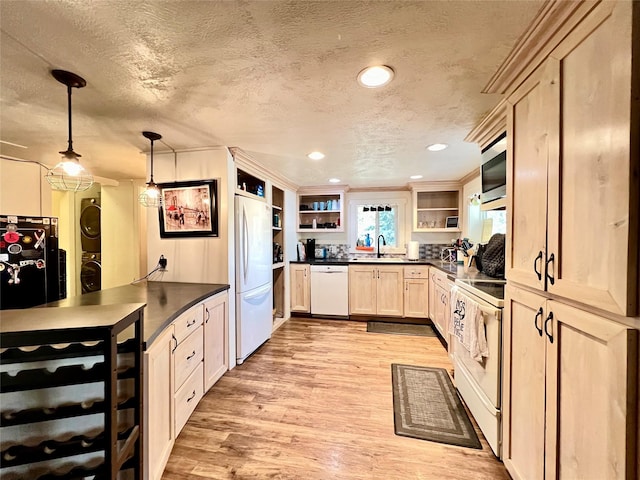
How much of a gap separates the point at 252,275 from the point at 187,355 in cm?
114

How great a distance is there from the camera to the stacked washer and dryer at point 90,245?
431 centimetres

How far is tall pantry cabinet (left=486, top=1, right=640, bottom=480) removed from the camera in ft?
2.39

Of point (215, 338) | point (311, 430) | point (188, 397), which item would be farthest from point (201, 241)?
point (311, 430)

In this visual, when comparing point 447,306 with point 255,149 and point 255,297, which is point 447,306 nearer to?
point 255,297

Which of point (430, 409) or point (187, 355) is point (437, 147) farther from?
point (187, 355)

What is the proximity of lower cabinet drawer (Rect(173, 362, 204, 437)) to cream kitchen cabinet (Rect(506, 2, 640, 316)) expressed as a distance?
2.10m

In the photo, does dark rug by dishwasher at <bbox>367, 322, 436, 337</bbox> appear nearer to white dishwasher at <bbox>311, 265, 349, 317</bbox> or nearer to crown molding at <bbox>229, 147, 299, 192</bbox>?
white dishwasher at <bbox>311, 265, 349, 317</bbox>

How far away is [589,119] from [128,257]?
5.07 meters

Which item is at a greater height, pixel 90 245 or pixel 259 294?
pixel 90 245

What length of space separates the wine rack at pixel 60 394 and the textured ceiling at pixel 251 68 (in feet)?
3.73

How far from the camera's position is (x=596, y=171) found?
833 millimetres

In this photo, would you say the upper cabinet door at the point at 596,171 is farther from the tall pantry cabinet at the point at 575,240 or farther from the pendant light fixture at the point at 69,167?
the pendant light fixture at the point at 69,167

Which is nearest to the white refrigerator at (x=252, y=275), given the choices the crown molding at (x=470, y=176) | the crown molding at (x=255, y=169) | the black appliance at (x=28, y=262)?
the crown molding at (x=255, y=169)

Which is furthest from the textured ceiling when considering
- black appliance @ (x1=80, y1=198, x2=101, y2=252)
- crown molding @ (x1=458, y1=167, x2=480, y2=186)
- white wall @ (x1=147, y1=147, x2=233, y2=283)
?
black appliance @ (x1=80, y1=198, x2=101, y2=252)
